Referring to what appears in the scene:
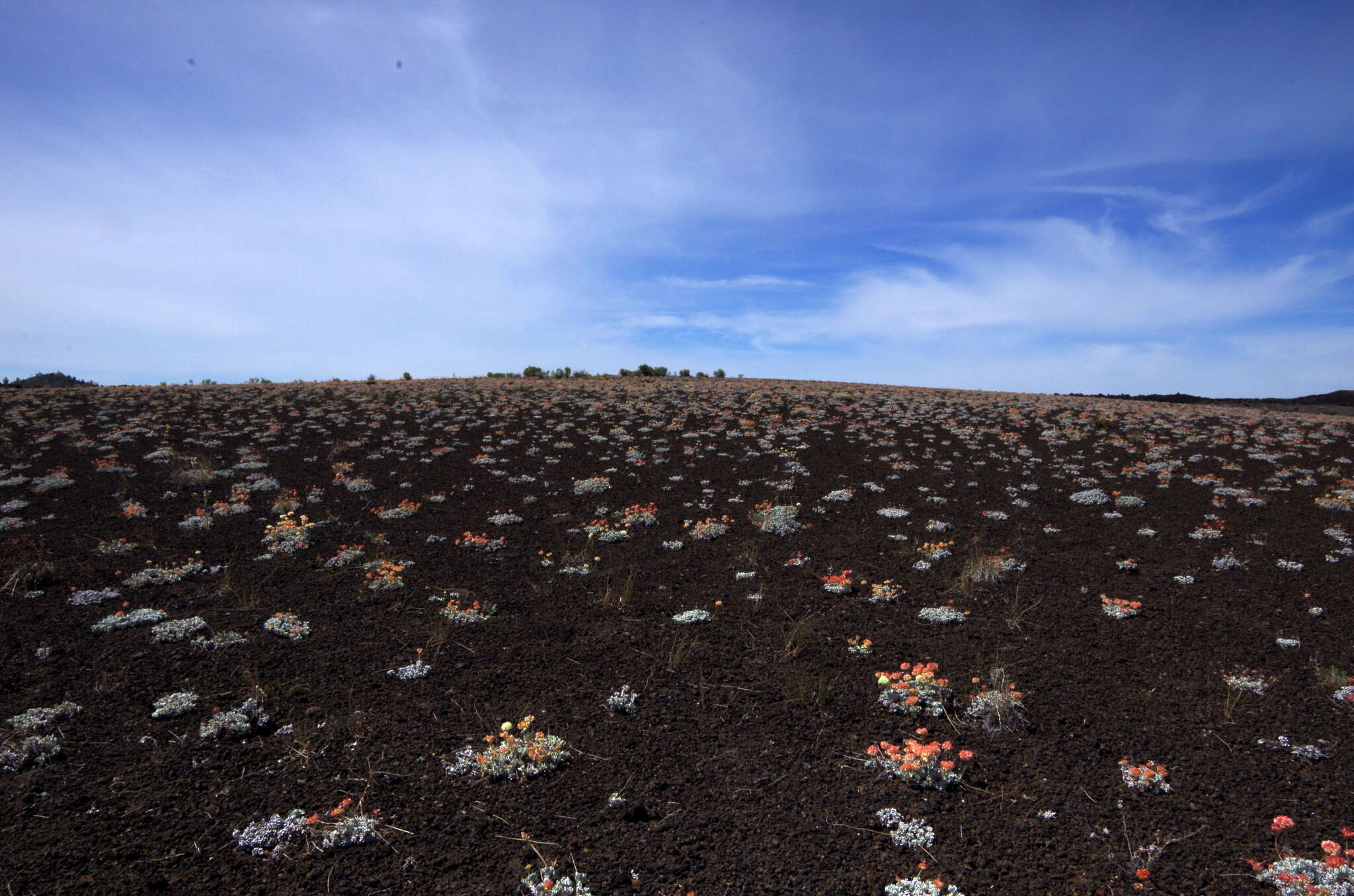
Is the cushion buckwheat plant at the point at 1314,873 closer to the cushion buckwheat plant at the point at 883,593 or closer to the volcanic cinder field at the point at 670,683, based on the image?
the volcanic cinder field at the point at 670,683

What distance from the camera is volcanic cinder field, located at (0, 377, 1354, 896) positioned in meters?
4.96

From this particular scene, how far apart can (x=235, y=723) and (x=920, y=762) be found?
20.2 feet

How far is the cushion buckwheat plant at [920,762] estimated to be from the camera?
5.69 meters

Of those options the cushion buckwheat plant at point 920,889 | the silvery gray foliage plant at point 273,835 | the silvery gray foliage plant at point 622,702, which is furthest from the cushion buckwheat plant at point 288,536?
the cushion buckwheat plant at point 920,889

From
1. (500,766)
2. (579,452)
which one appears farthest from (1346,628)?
(579,452)

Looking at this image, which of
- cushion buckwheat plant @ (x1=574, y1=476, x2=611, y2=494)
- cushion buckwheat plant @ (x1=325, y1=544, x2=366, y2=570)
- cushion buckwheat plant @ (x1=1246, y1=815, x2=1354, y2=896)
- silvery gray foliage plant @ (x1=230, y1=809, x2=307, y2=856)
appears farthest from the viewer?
cushion buckwheat plant @ (x1=574, y1=476, x2=611, y2=494)

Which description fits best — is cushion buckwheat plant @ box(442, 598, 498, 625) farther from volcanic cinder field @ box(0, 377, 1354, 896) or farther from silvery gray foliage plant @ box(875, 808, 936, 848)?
silvery gray foliage plant @ box(875, 808, 936, 848)

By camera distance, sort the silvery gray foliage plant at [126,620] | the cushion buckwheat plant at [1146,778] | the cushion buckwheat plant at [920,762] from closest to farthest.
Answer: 1. the cushion buckwheat plant at [1146,778]
2. the cushion buckwheat plant at [920,762]
3. the silvery gray foliage plant at [126,620]

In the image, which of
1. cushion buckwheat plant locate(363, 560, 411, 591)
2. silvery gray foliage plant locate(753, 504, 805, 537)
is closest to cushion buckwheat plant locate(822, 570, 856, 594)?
silvery gray foliage plant locate(753, 504, 805, 537)

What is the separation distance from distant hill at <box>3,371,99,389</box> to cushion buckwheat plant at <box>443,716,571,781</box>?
1383 inches

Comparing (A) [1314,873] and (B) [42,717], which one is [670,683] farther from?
(B) [42,717]

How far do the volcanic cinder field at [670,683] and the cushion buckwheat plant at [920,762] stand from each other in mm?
28

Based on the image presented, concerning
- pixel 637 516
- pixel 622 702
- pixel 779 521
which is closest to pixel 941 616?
pixel 779 521

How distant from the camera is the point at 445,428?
69.1ft
